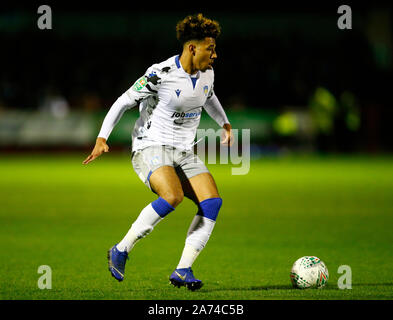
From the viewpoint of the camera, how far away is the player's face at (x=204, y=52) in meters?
5.66

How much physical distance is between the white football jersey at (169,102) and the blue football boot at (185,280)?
3.36 ft

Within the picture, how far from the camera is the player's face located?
5.66m

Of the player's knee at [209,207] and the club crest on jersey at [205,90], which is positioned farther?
the club crest on jersey at [205,90]

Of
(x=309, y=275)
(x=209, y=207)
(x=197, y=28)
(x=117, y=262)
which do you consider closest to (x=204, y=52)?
(x=197, y=28)

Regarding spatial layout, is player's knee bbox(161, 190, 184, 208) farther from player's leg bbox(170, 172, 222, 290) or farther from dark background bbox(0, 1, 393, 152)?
dark background bbox(0, 1, 393, 152)

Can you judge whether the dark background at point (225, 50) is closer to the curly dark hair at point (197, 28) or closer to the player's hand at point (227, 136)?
the player's hand at point (227, 136)

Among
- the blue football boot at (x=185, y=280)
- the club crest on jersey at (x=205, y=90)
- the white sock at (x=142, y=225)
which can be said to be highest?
the club crest on jersey at (x=205, y=90)

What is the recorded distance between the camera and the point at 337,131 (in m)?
24.0

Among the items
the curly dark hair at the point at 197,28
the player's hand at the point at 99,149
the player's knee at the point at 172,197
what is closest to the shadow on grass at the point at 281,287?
the player's knee at the point at 172,197


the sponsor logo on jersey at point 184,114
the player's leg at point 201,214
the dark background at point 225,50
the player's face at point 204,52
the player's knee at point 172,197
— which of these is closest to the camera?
the player's knee at point 172,197

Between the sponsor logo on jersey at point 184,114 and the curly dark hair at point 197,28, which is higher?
the curly dark hair at point 197,28

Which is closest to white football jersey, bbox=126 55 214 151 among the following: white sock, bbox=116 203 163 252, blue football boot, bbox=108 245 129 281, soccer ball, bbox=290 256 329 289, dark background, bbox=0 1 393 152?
white sock, bbox=116 203 163 252

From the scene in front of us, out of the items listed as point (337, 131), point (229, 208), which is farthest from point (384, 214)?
point (337, 131)

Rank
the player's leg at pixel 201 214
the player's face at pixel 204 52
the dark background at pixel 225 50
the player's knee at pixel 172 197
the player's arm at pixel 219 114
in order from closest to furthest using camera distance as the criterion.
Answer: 1. the player's knee at pixel 172 197
2. the player's face at pixel 204 52
3. the player's leg at pixel 201 214
4. the player's arm at pixel 219 114
5. the dark background at pixel 225 50
